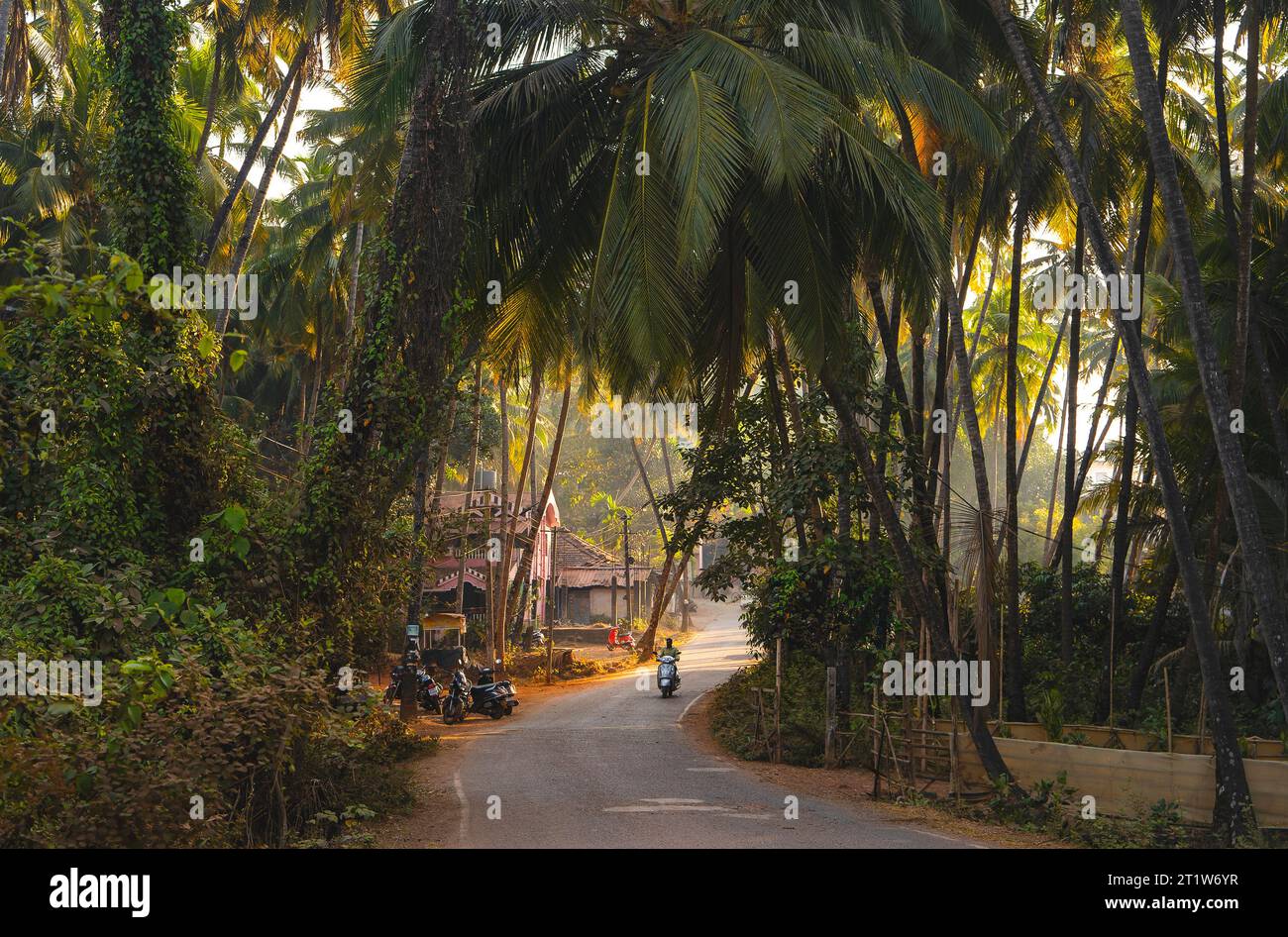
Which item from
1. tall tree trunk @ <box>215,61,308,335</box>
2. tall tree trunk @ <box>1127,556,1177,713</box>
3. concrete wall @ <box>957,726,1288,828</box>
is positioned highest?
tall tree trunk @ <box>215,61,308,335</box>

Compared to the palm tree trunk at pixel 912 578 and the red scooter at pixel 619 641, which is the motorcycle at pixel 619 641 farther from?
the palm tree trunk at pixel 912 578

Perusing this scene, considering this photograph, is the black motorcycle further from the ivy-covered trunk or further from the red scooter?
the red scooter

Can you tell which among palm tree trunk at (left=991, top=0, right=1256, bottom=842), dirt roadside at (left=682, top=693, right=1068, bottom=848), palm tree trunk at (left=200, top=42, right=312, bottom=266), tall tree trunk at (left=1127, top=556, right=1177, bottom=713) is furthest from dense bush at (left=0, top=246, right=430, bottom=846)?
tall tree trunk at (left=1127, top=556, right=1177, bottom=713)

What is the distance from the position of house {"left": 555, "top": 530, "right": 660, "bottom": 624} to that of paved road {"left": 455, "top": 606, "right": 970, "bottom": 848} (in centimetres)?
2074

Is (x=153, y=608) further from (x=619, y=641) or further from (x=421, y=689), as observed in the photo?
(x=619, y=641)

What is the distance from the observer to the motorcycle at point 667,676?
25.0 m

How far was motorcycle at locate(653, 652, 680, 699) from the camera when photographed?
81.9ft

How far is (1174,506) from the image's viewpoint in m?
11.6

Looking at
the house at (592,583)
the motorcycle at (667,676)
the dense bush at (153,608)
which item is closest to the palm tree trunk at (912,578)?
Answer: the dense bush at (153,608)

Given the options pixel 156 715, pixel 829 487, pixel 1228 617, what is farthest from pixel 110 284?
pixel 1228 617

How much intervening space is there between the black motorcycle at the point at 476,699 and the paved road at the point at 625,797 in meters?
0.45

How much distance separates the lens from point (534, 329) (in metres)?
13.3

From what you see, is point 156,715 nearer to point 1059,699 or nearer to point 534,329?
point 534,329

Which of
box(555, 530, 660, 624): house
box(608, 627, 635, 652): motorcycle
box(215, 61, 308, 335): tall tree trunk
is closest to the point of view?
box(215, 61, 308, 335): tall tree trunk
